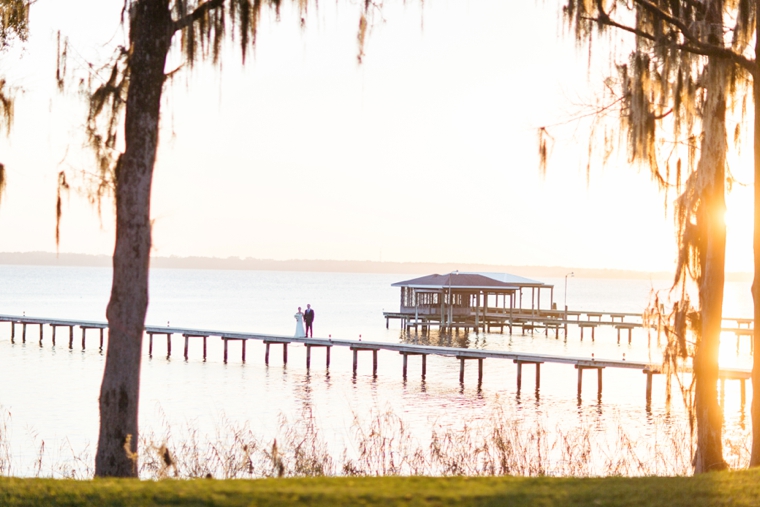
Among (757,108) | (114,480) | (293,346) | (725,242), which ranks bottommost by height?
(293,346)

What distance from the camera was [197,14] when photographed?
32.8 ft

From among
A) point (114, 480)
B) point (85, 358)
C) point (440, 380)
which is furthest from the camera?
point (85, 358)

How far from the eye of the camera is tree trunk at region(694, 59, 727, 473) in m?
11.4

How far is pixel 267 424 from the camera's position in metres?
23.8

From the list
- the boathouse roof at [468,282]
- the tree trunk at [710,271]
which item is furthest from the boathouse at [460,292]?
the tree trunk at [710,271]

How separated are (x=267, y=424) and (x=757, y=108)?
53.3 feet

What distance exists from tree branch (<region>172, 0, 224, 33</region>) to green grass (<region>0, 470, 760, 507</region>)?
4.88 m

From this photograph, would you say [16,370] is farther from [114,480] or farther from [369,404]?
[114,480]

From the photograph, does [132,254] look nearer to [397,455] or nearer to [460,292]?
[397,455]

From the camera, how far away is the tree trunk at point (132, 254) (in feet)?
30.3

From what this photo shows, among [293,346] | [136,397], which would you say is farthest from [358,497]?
[293,346]

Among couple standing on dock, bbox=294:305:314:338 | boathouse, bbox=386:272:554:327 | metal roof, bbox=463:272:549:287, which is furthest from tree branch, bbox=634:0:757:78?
metal roof, bbox=463:272:549:287

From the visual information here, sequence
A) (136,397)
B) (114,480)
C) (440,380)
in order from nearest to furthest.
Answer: (114,480), (136,397), (440,380)

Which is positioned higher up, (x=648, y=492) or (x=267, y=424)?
(x=648, y=492)
